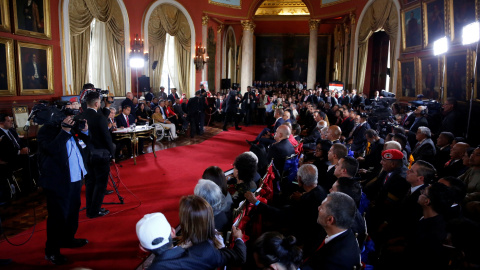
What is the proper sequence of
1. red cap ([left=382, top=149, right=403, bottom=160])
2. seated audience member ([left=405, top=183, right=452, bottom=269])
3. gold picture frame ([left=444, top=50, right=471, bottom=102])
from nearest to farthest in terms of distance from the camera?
1. seated audience member ([left=405, top=183, right=452, bottom=269])
2. red cap ([left=382, top=149, right=403, bottom=160])
3. gold picture frame ([left=444, top=50, right=471, bottom=102])

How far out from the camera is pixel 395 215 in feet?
11.0

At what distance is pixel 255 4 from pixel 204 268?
18.5 meters

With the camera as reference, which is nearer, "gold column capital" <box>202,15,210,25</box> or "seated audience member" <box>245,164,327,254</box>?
"seated audience member" <box>245,164,327,254</box>

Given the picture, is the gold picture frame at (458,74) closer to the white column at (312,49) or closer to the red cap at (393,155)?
the red cap at (393,155)

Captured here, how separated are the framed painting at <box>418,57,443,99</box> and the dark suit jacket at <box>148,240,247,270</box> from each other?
8.35 metres

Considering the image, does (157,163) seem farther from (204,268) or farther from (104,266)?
(204,268)

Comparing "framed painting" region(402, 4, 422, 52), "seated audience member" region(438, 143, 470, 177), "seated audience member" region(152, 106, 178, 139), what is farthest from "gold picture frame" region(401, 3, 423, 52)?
"seated audience member" region(152, 106, 178, 139)

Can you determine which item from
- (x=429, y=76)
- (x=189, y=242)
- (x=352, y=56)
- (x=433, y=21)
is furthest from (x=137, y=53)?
(x=189, y=242)

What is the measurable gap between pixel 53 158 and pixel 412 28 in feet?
33.1

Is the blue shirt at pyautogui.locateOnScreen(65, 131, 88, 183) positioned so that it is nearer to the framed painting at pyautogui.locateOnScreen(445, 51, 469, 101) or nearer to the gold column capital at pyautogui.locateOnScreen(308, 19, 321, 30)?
the framed painting at pyautogui.locateOnScreen(445, 51, 469, 101)

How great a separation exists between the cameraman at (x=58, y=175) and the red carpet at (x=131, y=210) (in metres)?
0.31

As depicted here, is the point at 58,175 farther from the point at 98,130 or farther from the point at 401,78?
the point at 401,78

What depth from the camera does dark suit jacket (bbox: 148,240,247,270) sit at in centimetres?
190

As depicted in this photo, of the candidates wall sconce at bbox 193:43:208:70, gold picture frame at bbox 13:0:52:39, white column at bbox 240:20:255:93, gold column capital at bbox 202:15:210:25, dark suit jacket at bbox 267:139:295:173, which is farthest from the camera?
white column at bbox 240:20:255:93
